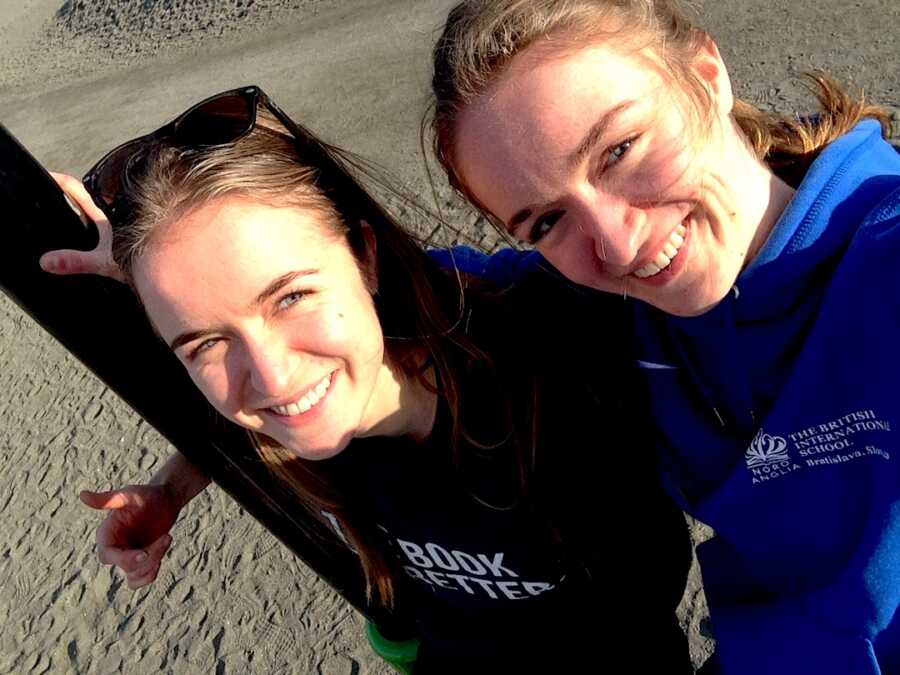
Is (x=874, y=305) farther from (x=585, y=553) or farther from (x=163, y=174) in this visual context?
(x=163, y=174)

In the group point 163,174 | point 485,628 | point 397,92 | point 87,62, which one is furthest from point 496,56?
point 87,62

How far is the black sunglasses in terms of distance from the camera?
5.38 ft

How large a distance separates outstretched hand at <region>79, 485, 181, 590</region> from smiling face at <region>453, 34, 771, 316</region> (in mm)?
1169

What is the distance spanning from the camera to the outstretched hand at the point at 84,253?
1.53 m

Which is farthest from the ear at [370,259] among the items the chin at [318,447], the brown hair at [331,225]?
the chin at [318,447]

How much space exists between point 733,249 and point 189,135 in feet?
3.64

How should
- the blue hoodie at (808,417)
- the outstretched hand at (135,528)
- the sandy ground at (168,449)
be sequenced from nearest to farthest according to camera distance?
the blue hoodie at (808,417) → the outstretched hand at (135,528) → the sandy ground at (168,449)

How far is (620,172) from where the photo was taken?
144 centimetres

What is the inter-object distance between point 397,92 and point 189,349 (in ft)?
17.2

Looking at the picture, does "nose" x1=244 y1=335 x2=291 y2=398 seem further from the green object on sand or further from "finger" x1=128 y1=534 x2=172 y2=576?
the green object on sand

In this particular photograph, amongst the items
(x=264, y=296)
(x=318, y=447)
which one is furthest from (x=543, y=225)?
(x=318, y=447)

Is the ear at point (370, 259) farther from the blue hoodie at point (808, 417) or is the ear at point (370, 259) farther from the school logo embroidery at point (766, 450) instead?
the school logo embroidery at point (766, 450)

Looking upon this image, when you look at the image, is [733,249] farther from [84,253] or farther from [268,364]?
[84,253]

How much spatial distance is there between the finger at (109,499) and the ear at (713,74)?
5.27 feet
